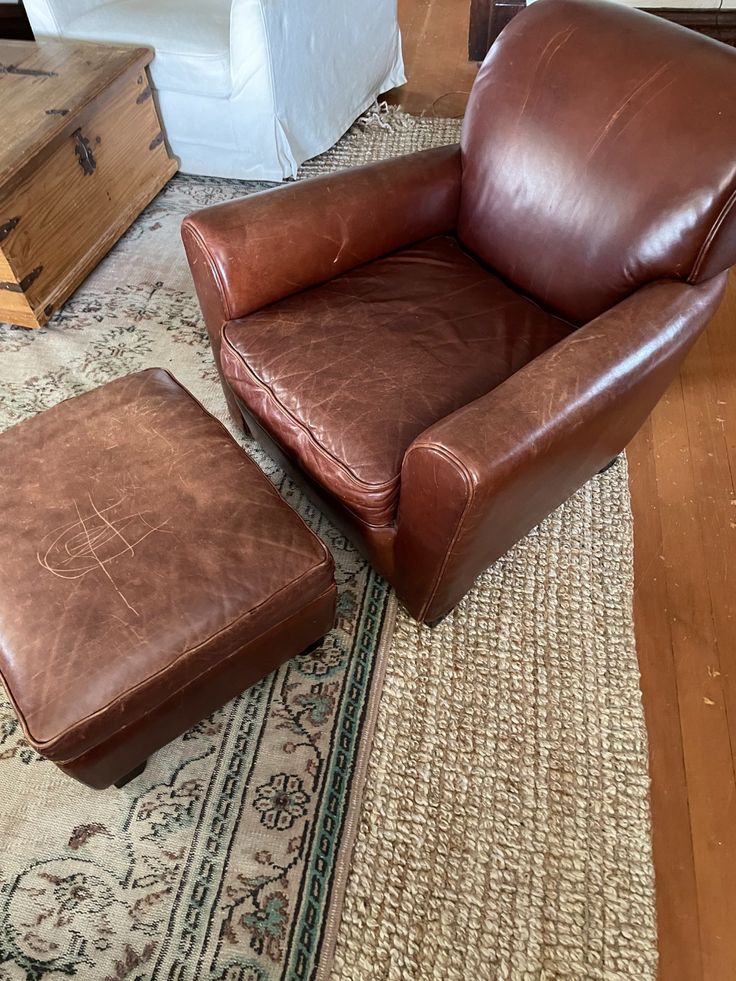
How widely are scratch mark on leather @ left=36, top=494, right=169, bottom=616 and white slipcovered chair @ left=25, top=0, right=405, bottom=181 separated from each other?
1560mm

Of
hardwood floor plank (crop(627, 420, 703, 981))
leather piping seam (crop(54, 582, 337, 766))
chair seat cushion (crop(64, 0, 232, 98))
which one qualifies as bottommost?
hardwood floor plank (crop(627, 420, 703, 981))

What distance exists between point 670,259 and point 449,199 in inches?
20.4

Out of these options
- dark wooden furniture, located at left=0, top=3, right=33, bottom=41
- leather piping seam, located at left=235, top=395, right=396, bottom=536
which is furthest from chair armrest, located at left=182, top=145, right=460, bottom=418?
dark wooden furniture, located at left=0, top=3, right=33, bottom=41

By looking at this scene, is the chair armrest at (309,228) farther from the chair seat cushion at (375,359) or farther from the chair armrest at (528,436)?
the chair armrest at (528,436)

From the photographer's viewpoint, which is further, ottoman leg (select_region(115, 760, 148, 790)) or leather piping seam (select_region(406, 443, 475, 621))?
ottoman leg (select_region(115, 760, 148, 790))

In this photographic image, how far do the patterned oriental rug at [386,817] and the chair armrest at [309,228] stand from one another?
55 cm

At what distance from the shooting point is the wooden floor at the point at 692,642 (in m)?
1.05

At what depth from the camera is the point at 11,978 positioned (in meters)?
0.98

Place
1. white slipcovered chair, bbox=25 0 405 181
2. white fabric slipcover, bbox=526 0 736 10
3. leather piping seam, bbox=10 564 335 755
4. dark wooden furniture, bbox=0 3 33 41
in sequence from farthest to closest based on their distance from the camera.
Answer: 1. white fabric slipcover, bbox=526 0 736 10
2. dark wooden furniture, bbox=0 3 33 41
3. white slipcovered chair, bbox=25 0 405 181
4. leather piping seam, bbox=10 564 335 755

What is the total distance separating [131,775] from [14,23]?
2.39 meters

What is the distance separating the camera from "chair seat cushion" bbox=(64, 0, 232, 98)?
6.59ft

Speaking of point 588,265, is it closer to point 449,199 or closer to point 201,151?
point 449,199

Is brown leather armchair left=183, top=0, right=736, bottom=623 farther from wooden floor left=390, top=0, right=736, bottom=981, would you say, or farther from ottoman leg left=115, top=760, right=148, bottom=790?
ottoman leg left=115, top=760, right=148, bottom=790

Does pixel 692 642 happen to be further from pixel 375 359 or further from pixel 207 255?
pixel 207 255
